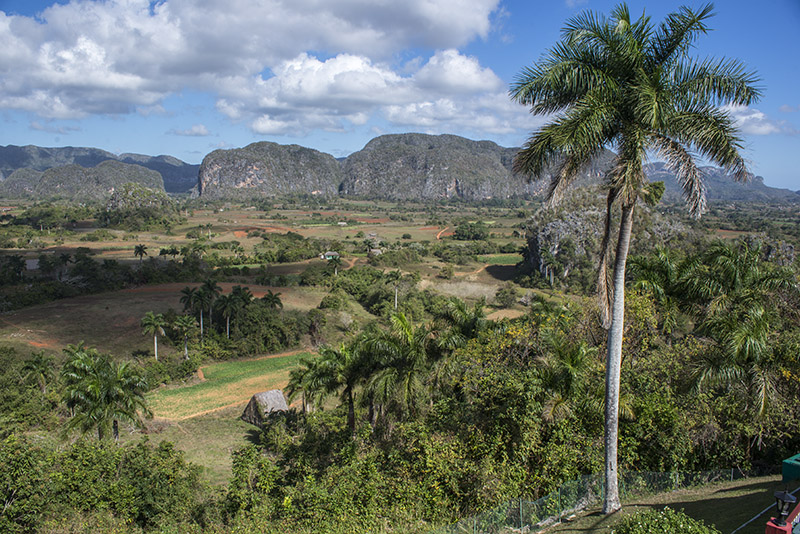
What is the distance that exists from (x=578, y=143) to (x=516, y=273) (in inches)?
2426

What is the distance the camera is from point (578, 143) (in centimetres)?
695

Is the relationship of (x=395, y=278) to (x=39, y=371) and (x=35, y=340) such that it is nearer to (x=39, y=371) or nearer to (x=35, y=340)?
(x=35, y=340)

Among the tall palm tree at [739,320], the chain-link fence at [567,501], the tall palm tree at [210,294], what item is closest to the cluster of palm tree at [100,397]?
the chain-link fence at [567,501]

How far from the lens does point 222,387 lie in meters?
31.5

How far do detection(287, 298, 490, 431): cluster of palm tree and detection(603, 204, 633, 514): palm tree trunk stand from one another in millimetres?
6295

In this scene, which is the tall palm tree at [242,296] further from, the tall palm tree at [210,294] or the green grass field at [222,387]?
the green grass field at [222,387]

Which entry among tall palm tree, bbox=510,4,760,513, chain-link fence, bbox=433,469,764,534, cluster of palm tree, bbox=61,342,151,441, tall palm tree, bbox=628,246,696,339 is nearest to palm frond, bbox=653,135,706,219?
tall palm tree, bbox=510,4,760,513

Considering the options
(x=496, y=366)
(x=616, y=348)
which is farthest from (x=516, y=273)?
(x=616, y=348)

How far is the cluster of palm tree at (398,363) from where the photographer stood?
1434cm

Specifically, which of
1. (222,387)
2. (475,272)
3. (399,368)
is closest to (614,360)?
(399,368)

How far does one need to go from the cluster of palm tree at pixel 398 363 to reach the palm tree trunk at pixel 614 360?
6.30 m

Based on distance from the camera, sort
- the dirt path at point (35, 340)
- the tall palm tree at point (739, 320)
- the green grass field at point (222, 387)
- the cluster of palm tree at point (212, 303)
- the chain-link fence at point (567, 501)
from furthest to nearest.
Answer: the cluster of palm tree at point (212, 303)
the dirt path at point (35, 340)
the green grass field at point (222, 387)
the tall palm tree at point (739, 320)
the chain-link fence at point (567, 501)

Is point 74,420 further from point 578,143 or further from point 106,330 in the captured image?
point 106,330

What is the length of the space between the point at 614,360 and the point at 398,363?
7.71 metres
